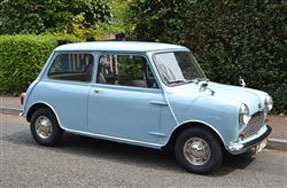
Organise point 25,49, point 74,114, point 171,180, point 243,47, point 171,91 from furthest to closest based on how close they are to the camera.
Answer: point 25,49
point 243,47
point 74,114
point 171,91
point 171,180

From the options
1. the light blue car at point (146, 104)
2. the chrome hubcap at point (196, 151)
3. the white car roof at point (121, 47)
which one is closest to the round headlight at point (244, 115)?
the light blue car at point (146, 104)

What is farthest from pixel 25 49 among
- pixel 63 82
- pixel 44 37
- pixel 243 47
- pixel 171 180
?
pixel 171 180

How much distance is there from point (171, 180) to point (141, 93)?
Result: 131cm

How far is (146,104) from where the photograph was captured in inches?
223

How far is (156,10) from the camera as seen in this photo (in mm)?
10523

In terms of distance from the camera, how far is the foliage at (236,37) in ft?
28.9

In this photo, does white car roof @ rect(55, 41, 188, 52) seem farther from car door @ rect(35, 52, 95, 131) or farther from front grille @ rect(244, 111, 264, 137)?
front grille @ rect(244, 111, 264, 137)

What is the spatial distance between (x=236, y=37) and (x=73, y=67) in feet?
13.9

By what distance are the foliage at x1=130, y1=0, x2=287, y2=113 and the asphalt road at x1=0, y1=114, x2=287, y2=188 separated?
2.74 m

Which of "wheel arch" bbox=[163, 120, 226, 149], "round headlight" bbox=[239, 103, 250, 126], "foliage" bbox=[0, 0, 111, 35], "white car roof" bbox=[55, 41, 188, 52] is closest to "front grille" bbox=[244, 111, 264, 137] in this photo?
"round headlight" bbox=[239, 103, 250, 126]

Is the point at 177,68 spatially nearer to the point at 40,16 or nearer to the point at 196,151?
the point at 196,151

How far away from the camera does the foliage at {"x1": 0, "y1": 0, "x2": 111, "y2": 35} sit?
12883mm

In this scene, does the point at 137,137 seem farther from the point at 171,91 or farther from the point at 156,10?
the point at 156,10

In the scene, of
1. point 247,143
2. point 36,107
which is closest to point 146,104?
point 247,143
